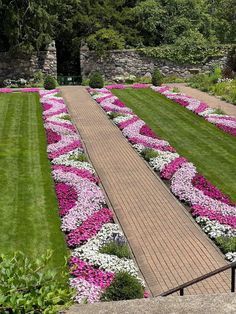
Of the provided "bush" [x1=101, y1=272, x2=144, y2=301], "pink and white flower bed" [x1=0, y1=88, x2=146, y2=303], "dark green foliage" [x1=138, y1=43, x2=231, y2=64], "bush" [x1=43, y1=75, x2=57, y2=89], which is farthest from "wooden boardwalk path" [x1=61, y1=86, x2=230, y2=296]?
"dark green foliage" [x1=138, y1=43, x2=231, y2=64]

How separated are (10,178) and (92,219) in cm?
464

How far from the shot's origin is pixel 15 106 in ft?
95.2

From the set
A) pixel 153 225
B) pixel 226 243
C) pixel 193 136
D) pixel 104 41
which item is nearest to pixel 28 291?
pixel 226 243

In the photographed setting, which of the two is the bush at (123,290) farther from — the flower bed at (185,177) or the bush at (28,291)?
the bush at (28,291)

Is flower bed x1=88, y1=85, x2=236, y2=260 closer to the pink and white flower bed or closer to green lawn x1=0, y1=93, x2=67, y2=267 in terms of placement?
the pink and white flower bed

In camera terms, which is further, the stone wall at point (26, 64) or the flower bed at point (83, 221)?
the stone wall at point (26, 64)

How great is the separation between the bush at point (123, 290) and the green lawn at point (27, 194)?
2192 mm

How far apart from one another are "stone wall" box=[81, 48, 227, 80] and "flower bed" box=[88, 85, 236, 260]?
15947 mm

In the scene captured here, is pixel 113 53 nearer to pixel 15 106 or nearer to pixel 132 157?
pixel 15 106

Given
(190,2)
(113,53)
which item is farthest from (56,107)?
(190,2)

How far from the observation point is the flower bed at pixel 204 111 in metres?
23.4

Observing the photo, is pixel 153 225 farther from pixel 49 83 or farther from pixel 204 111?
pixel 49 83

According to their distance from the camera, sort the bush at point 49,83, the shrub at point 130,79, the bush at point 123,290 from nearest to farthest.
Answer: the bush at point 123,290, the bush at point 49,83, the shrub at point 130,79

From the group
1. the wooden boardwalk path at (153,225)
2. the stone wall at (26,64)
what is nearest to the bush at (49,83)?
the stone wall at (26,64)
